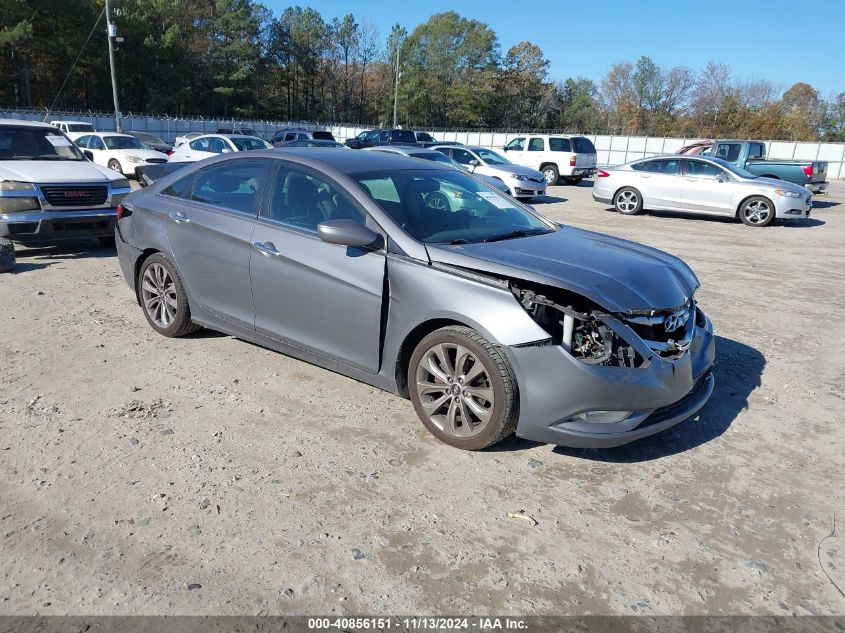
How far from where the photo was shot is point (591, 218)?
15.6 meters

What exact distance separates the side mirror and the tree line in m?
56.9

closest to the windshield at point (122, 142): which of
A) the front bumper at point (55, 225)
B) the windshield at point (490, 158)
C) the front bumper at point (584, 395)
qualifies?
the windshield at point (490, 158)

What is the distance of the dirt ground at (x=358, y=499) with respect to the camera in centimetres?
264

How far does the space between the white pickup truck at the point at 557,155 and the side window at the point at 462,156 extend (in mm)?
5028

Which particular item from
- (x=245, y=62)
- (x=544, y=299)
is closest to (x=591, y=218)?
(x=544, y=299)

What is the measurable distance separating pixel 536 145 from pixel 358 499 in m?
23.2

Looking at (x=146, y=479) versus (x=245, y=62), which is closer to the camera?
(x=146, y=479)

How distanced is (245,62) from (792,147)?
A: 58848 mm

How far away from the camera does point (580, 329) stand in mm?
3447

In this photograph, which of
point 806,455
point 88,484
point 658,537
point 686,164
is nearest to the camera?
point 658,537

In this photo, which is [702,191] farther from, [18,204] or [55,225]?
[18,204]

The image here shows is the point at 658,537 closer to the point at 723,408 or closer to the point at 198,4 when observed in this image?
the point at 723,408

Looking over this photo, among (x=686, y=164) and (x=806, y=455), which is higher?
(x=686, y=164)

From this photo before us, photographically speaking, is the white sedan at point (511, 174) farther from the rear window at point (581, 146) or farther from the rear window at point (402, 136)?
the rear window at point (402, 136)
